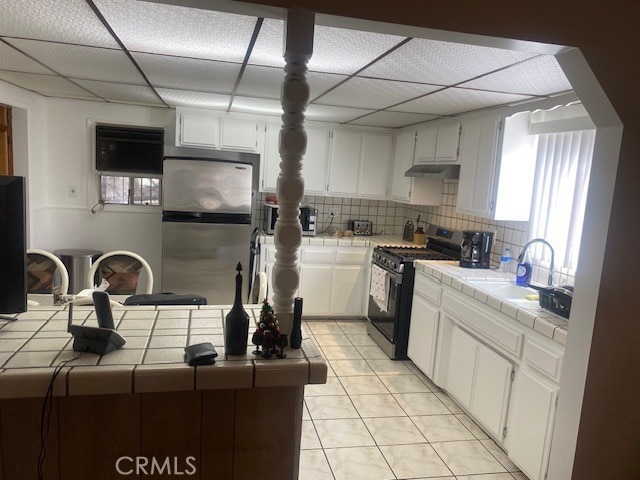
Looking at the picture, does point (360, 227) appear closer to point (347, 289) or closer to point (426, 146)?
point (347, 289)

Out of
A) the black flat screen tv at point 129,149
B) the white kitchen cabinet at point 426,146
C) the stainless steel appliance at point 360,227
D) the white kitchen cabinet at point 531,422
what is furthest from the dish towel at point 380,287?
the black flat screen tv at point 129,149

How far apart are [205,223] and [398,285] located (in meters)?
1.89

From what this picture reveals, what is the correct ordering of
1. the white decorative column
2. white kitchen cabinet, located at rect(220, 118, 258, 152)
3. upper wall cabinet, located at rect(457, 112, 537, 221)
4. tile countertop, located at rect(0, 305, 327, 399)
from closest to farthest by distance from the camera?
tile countertop, located at rect(0, 305, 327, 399) < the white decorative column < upper wall cabinet, located at rect(457, 112, 537, 221) < white kitchen cabinet, located at rect(220, 118, 258, 152)

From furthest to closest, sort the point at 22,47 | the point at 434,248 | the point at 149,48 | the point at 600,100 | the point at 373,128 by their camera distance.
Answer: the point at 373,128 < the point at 434,248 < the point at 22,47 < the point at 149,48 < the point at 600,100

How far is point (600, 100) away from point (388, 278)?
7.92 feet

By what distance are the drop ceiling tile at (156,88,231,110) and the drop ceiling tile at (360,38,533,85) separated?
1.60 metres

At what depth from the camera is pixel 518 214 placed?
310 centimetres

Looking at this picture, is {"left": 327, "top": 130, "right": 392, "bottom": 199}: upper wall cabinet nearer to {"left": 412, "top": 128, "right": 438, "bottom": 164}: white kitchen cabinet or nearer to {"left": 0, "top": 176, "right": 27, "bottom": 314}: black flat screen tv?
{"left": 412, "top": 128, "right": 438, "bottom": 164}: white kitchen cabinet

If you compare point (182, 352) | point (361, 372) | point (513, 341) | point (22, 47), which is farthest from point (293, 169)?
point (361, 372)

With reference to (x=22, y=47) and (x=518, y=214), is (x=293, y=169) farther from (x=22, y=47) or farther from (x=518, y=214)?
(x=518, y=214)

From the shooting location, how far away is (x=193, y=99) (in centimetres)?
379

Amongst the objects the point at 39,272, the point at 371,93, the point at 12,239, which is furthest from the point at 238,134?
the point at 12,239

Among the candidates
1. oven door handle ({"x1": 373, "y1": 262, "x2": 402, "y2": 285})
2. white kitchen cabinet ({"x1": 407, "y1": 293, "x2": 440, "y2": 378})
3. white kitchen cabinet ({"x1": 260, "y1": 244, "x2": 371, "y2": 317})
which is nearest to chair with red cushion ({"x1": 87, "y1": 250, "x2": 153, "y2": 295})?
white kitchen cabinet ({"x1": 260, "y1": 244, "x2": 371, "y2": 317})

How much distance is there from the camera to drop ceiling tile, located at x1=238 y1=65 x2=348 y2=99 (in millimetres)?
2533
